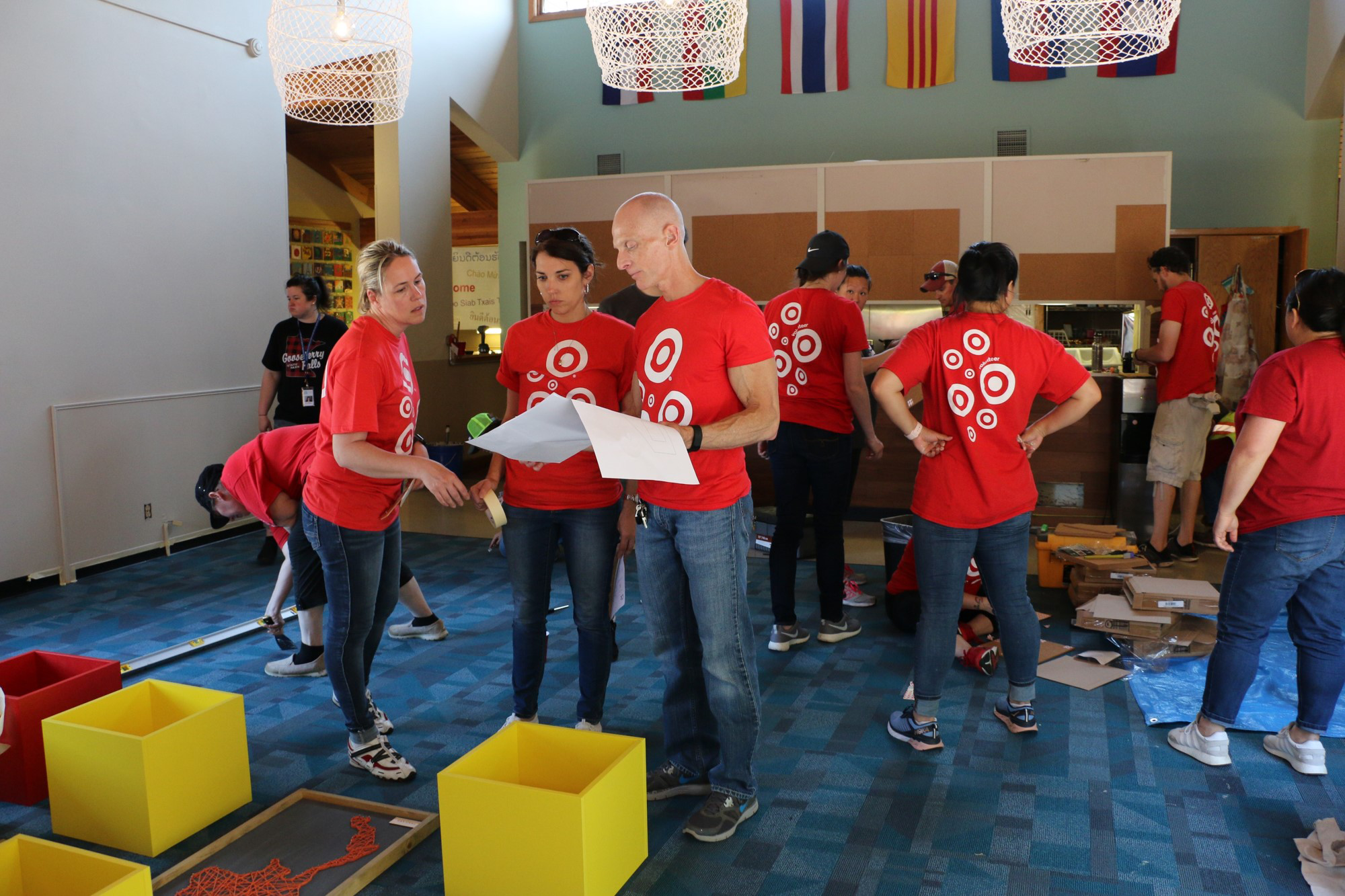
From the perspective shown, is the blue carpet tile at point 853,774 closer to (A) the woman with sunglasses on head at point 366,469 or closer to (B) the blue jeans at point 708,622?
(B) the blue jeans at point 708,622

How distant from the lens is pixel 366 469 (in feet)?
8.26

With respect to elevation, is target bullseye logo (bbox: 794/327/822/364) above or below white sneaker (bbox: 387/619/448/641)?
above

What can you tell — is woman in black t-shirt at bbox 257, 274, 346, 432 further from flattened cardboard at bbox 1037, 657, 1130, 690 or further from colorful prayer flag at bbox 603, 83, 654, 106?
colorful prayer flag at bbox 603, 83, 654, 106

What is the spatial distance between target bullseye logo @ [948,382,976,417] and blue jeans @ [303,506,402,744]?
5.56ft

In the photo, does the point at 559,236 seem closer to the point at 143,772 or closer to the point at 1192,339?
the point at 143,772

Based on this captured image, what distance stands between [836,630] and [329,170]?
9.21m

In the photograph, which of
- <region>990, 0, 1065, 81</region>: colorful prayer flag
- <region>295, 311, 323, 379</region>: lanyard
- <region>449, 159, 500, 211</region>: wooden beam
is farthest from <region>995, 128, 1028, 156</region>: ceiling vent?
<region>295, 311, 323, 379</region>: lanyard

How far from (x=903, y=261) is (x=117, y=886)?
21.9 ft

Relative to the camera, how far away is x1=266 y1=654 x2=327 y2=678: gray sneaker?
3.79 metres

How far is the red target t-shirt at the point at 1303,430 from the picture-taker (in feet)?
8.60

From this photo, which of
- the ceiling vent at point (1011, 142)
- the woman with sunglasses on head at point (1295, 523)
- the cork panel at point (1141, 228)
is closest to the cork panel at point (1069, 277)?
the cork panel at point (1141, 228)

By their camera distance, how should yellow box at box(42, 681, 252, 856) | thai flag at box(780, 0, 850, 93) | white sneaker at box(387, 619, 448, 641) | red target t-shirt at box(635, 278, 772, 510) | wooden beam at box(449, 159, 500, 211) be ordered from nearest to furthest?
red target t-shirt at box(635, 278, 772, 510) < yellow box at box(42, 681, 252, 856) < white sneaker at box(387, 619, 448, 641) < thai flag at box(780, 0, 850, 93) < wooden beam at box(449, 159, 500, 211)

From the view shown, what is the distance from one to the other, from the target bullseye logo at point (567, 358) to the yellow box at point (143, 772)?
4.24 ft

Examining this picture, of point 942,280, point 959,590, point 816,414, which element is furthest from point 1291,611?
point 942,280
